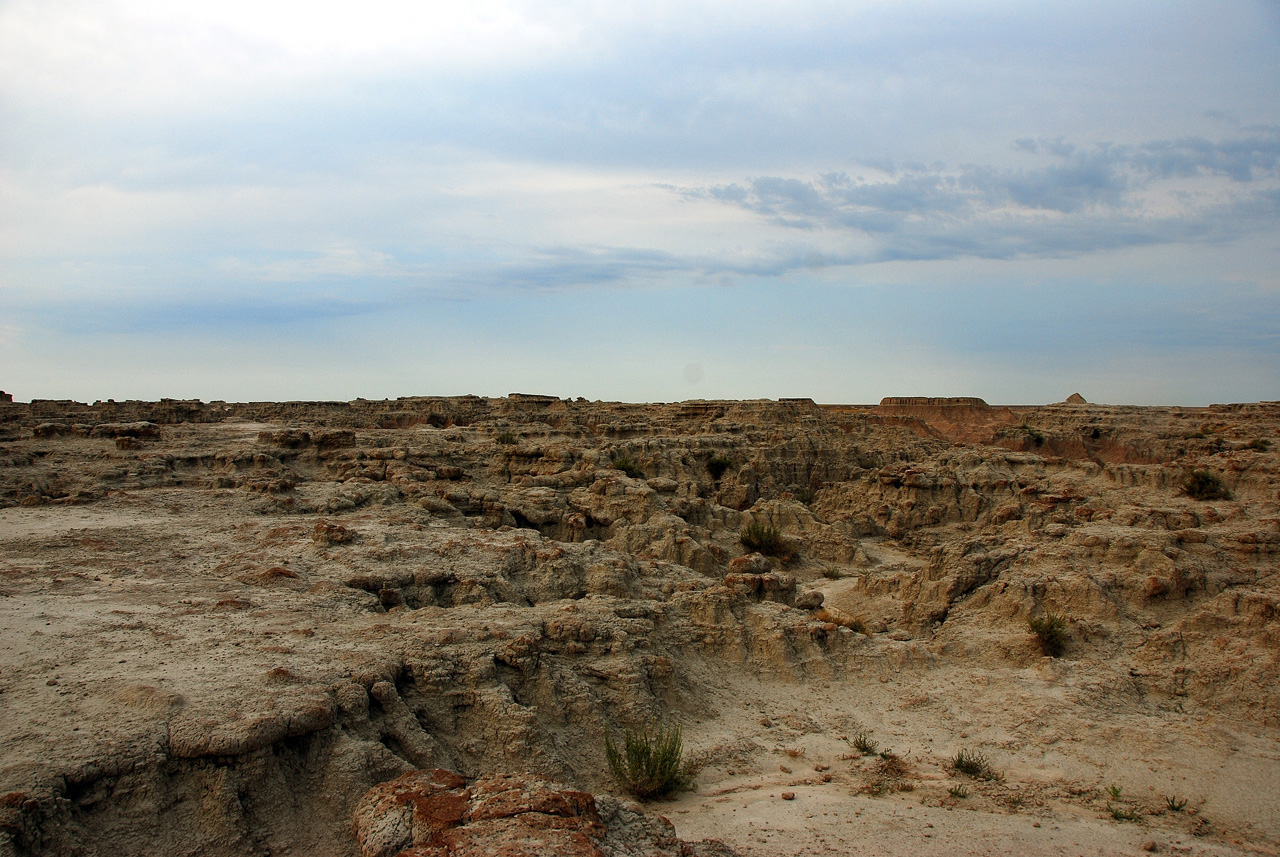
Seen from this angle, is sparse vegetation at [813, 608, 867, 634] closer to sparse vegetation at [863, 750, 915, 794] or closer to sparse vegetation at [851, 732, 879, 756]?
sparse vegetation at [851, 732, 879, 756]

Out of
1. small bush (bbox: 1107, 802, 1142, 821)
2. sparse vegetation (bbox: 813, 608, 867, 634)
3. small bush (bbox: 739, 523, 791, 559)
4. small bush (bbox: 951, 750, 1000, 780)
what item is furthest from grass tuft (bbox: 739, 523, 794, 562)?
small bush (bbox: 1107, 802, 1142, 821)

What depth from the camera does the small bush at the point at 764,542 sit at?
1912 centimetres

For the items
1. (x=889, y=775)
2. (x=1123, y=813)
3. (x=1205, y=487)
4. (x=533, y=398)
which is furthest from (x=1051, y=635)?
(x=533, y=398)

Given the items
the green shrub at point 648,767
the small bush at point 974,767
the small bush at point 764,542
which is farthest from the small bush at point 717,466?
the green shrub at point 648,767

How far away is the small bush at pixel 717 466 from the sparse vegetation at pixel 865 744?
62.3ft

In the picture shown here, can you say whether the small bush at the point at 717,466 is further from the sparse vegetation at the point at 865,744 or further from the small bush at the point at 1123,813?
the small bush at the point at 1123,813

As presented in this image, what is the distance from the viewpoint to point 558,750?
766 cm

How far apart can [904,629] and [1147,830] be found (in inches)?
230

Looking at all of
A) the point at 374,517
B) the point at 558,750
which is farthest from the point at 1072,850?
the point at 374,517

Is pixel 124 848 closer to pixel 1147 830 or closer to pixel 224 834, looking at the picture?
pixel 224 834

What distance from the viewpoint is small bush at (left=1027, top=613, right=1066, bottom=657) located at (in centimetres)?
1113

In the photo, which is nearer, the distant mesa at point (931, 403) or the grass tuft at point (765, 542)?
the grass tuft at point (765, 542)

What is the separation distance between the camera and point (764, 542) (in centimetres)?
1916

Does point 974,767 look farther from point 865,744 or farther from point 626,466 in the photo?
point 626,466
